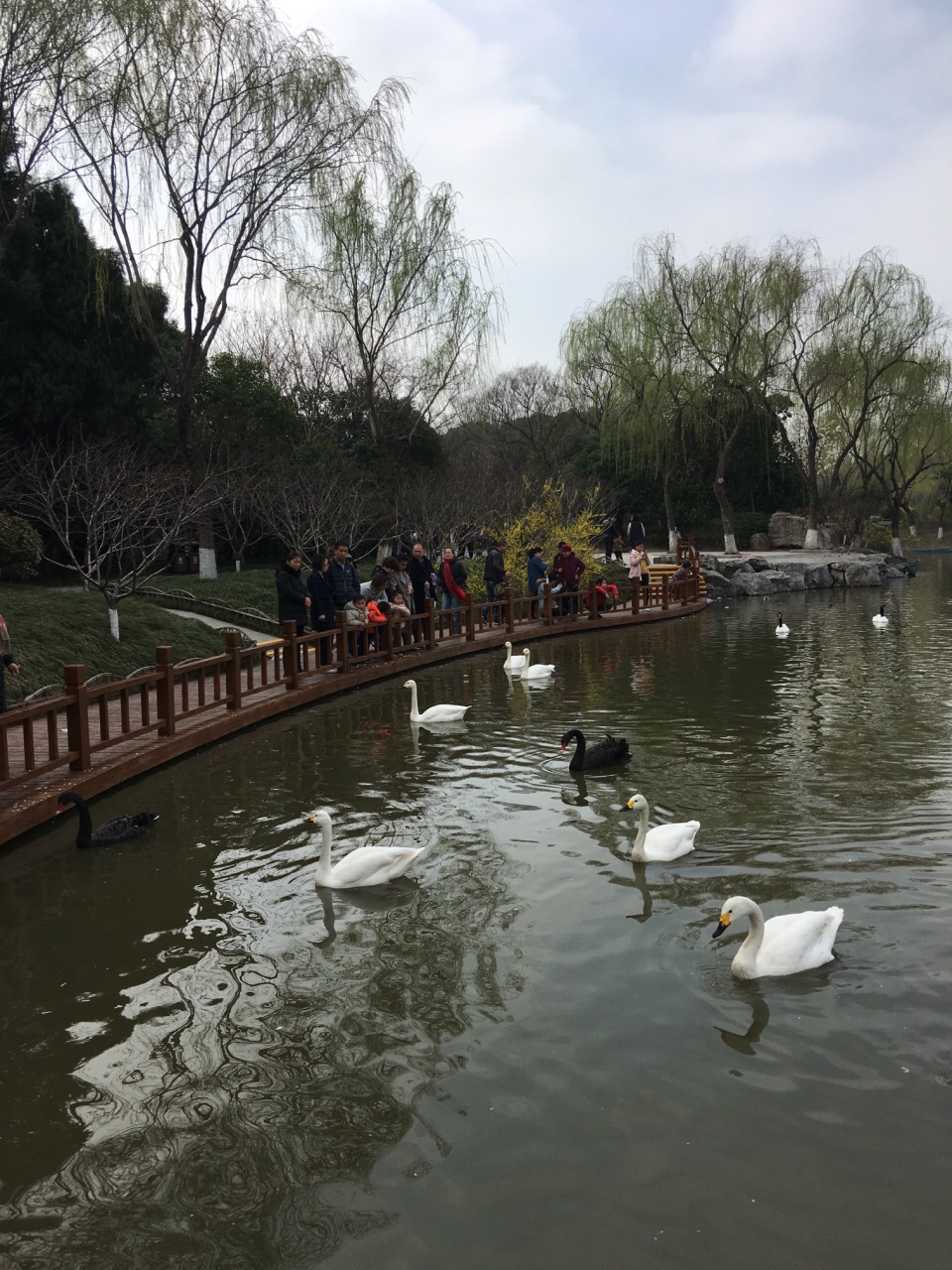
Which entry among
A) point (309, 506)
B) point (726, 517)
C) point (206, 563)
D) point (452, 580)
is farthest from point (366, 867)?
point (726, 517)

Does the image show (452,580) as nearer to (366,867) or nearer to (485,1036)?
(366,867)

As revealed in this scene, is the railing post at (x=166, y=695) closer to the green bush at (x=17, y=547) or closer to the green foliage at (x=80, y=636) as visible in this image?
the green foliage at (x=80, y=636)

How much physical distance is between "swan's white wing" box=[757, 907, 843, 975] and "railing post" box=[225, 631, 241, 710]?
714cm

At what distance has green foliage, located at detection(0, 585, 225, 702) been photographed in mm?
12266

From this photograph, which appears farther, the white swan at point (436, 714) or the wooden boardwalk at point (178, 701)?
the white swan at point (436, 714)

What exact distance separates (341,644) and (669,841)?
7.81 metres

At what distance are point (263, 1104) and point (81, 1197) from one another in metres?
0.71

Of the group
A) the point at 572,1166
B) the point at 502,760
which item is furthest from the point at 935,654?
the point at 572,1166

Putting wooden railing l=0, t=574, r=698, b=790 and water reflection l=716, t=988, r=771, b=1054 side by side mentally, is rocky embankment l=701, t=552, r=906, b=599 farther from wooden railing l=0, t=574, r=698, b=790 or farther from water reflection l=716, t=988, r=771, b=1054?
water reflection l=716, t=988, r=771, b=1054

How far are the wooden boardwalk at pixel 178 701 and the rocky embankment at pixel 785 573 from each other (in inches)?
524

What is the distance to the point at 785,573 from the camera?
3183cm

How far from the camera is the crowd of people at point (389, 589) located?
12.9 m

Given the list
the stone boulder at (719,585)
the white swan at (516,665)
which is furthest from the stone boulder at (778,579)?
the white swan at (516,665)

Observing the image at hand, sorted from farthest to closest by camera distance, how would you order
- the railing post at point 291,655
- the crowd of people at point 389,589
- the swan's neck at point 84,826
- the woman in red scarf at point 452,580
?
the woman in red scarf at point 452,580 → the crowd of people at point 389,589 → the railing post at point 291,655 → the swan's neck at point 84,826
